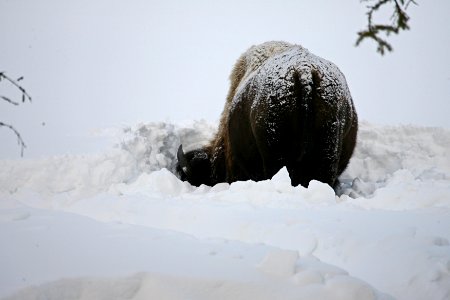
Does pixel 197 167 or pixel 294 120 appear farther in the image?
pixel 197 167

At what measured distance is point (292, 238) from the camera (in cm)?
252

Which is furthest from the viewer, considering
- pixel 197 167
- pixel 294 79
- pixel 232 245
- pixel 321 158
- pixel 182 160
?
pixel 182 160

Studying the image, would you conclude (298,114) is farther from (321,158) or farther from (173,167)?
(173,167)

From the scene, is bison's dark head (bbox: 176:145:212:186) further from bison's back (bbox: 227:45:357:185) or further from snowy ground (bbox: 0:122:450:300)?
snowy ground (bbox: 0:122:450:300)

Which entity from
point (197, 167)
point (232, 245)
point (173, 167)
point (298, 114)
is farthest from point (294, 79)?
point (173, 167)

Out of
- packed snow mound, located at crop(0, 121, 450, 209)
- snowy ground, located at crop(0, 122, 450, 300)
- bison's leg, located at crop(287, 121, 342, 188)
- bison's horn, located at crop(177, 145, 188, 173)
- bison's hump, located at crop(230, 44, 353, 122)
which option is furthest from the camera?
bison's horn, located at crop(177, 145, 188, 173)

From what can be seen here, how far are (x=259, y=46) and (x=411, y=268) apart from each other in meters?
5.56

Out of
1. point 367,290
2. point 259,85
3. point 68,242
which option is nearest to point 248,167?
point 259,85

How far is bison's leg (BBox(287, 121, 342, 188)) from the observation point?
483 cm

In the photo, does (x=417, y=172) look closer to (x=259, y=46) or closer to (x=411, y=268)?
(x=259, y=46)

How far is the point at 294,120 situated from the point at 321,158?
1.93 feet

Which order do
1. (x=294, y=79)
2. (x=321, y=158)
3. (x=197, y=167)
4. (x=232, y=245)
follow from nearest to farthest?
(x=232, y=245), (x=294, y=79), (x=321, y=158), (x=197, y=167)

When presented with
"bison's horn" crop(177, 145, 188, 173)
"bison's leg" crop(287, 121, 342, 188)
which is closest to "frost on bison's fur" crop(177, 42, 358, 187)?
"bison's leg" crop(287, 121, 342, 188)

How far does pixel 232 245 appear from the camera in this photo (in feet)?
7.84
